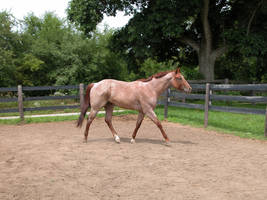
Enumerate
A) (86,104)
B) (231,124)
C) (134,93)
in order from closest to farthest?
(134,93) → (86,104) → (231,124)

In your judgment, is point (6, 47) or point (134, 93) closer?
point (134, 93)

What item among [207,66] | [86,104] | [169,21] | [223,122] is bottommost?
[223,122]

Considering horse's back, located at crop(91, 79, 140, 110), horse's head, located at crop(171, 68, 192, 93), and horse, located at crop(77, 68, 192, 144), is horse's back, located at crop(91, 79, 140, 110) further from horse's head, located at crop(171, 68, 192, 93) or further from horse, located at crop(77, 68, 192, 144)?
horse's head, located at crop(171, 68, 192, 93)

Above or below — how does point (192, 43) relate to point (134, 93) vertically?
above

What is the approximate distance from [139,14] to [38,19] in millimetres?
24641

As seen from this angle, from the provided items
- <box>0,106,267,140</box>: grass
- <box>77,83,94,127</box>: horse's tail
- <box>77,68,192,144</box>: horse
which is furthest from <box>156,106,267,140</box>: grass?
<box>77,83,94,127</box>: horse's tail

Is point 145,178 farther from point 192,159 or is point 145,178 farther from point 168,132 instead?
point 168,132

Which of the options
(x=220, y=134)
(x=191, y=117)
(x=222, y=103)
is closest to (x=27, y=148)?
(x=220, y=134)

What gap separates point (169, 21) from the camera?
13.5 metres

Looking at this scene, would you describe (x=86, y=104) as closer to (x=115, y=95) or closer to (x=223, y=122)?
(x=115, y=95)

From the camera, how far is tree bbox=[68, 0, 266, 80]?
1399 centimetres

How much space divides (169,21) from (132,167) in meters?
10.4

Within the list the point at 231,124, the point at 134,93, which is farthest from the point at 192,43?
the point at 134,93

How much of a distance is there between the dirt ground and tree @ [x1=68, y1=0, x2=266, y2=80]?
26.2 feet
